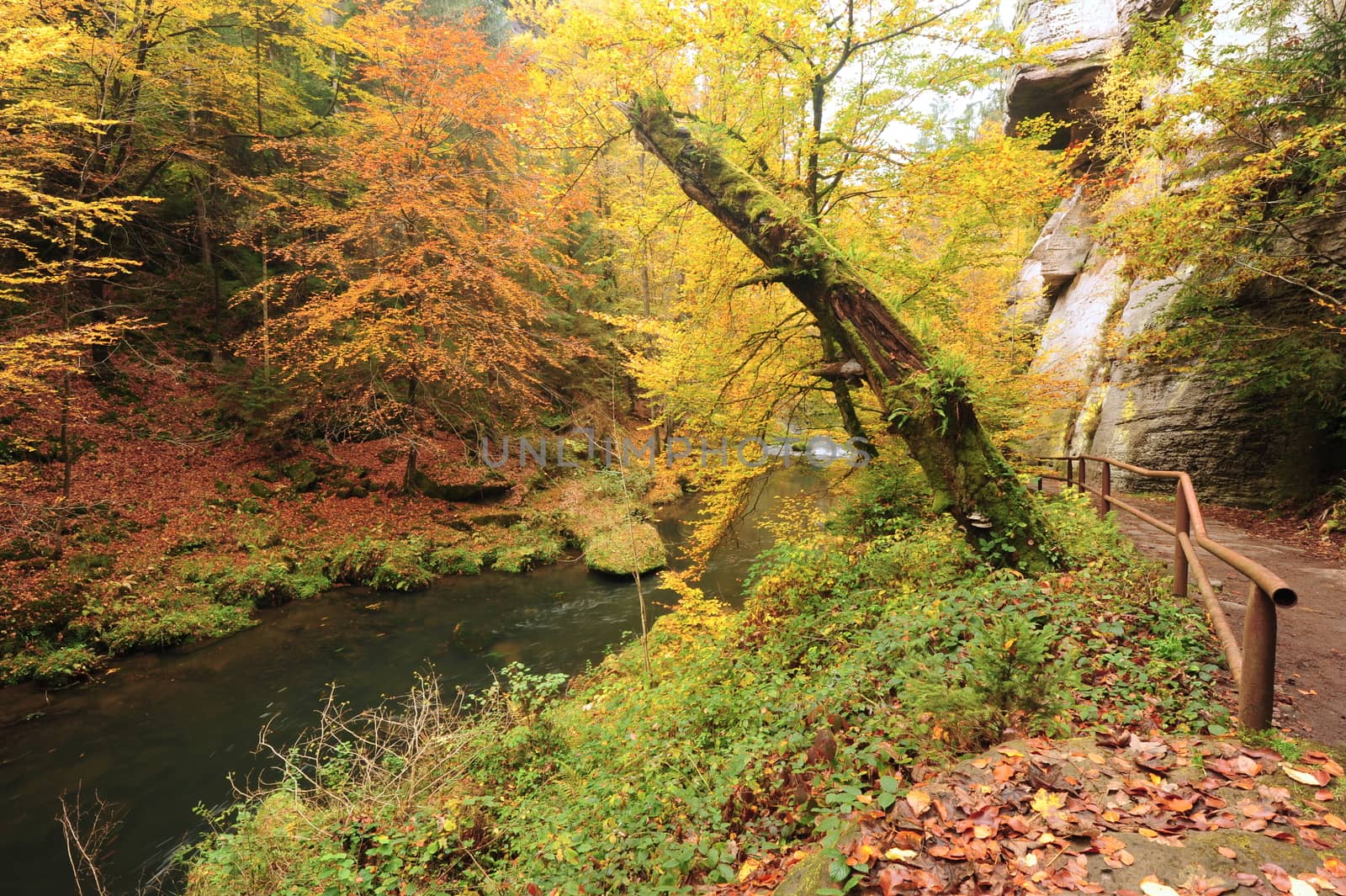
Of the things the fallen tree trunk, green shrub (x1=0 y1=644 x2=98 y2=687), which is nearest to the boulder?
the fallen tree trunk

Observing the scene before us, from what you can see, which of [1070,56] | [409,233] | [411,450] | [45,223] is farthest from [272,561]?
[1070,56]

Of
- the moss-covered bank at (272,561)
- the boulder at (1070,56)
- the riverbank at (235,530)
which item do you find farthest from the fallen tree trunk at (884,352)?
the boulder at (1070,56)

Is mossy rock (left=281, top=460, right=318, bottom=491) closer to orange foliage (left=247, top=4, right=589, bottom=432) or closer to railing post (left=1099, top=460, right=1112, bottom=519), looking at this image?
orange foliage (left=247, top=4, right=589, bottom=432)

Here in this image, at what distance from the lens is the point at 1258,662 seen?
86.0 inches

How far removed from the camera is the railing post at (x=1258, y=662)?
210 centimetres

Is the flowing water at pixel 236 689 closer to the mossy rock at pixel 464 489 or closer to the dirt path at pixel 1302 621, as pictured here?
the mossy rock at pixel 464 489

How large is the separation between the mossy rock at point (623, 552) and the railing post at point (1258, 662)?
10.0 m

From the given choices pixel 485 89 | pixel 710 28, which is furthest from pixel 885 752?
pixel 485 89

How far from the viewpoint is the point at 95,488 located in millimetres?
9977

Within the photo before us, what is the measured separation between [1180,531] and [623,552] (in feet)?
33.7

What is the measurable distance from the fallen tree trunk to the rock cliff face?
2.43 m

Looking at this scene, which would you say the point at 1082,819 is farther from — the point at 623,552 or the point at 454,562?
the point at 454,562

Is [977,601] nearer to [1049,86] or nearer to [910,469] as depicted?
[910,469]

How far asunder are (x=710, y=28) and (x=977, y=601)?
5633 mm
